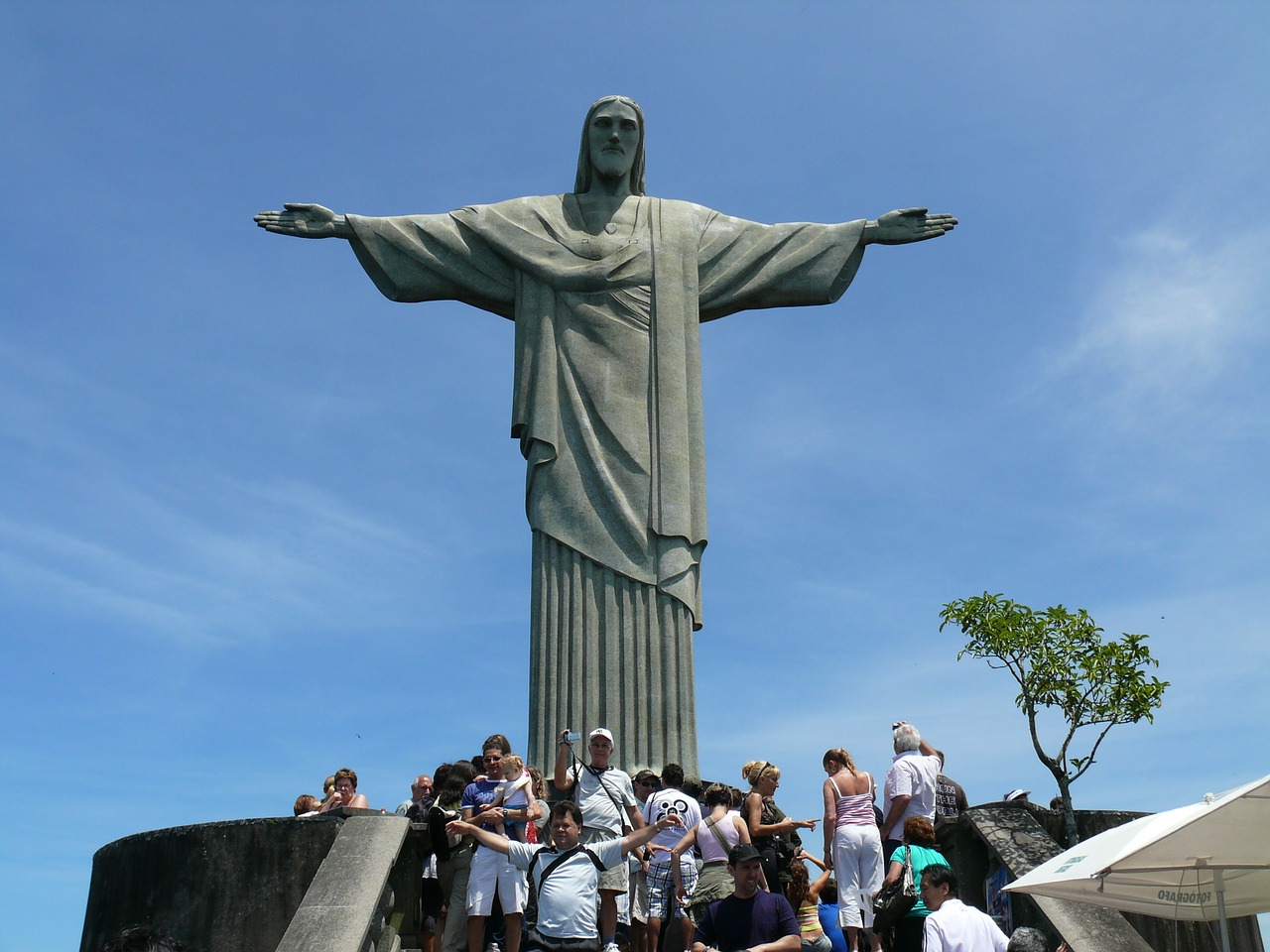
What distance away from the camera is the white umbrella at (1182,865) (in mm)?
7945

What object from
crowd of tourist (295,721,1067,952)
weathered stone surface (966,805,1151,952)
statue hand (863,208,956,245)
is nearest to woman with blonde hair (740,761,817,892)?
crowd of tourist (295,721,1067,952)

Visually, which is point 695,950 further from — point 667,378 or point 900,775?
point 667,378

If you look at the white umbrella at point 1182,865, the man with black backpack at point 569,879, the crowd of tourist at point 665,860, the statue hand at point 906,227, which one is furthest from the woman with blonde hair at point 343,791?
the statue hand at point 906,227

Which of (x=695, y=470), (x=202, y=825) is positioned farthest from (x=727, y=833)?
(x=695, y=470)

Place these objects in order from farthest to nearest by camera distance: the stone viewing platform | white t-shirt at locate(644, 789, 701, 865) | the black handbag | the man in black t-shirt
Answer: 1. white t-shirt at locate(644, 789, 701, 865)
2. the stone viewing platform
3. the black handbag
4. the man in black t-shirt

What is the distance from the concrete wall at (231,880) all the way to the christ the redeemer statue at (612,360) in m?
4.21

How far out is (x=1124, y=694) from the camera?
15.1 metres

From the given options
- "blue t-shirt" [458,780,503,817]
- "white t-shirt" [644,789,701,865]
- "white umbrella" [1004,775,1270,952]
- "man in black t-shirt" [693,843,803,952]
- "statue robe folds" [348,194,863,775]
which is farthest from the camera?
"statue robe folds" [348,194,863,775]

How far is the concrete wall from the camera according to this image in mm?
9500

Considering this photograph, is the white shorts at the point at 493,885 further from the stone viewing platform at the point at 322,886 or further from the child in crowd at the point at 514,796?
the stone viewing platform at the point at 322,886

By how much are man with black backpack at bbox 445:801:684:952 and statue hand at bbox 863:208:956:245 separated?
8787mm

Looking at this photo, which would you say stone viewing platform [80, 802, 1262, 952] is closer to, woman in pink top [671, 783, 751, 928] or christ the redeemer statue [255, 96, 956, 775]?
woman in pink top [671, 783, 751, 928]

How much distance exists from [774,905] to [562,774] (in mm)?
2187

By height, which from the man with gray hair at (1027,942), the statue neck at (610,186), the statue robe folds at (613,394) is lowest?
the man with gray hair at (1027,942)
